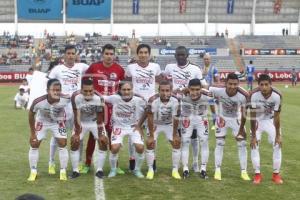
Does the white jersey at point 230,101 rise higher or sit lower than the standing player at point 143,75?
lower

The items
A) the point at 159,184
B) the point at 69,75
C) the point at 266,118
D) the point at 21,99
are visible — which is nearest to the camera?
the point at 159,184

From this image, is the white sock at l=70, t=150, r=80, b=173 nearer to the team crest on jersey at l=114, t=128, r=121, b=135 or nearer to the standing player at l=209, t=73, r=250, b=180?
the team crest on jersey at l=114, t=128, r=121, b=135

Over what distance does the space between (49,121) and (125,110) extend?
52.9 inches

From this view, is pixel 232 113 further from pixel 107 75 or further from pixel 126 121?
pixel 107 75

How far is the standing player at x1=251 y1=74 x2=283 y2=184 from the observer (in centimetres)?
815

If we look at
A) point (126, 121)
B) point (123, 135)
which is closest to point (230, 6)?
point (126, 121)

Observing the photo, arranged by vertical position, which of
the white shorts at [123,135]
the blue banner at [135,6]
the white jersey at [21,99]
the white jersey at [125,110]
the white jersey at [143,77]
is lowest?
→ the white jersey at [21,99]

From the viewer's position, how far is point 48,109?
827 cm

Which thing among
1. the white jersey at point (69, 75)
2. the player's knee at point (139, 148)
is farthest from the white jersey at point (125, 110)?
the white jersey at point (69, 75)

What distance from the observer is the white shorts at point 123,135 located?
8438mm

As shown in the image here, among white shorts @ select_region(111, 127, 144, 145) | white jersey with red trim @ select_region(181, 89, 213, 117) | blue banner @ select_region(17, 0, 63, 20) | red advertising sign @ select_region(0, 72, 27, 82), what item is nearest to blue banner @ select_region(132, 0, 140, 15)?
blue banner @ select_region(17, 0, 63, 20)

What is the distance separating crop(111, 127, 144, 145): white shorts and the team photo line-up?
2cm

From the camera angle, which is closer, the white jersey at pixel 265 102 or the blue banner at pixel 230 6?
the white jersey at pixel 265 102

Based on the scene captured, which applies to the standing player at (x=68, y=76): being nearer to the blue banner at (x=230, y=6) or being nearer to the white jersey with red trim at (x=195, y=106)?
the white jersey with red trim at (x=195, y=106)
